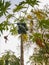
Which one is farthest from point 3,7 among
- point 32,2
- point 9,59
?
point 9,59

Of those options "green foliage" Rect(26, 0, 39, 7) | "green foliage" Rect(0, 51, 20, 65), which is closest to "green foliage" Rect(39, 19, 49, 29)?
"green foliage" Rect(26, 0, 39, 7)


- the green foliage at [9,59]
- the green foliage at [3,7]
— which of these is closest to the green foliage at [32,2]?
the green foliage at [3,7]

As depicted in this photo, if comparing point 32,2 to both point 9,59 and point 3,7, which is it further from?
point 9,59

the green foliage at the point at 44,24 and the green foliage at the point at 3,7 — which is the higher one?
the green foliage at the point at 3,7

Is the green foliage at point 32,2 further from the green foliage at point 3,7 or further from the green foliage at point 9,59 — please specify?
the green foliage at point 9,59

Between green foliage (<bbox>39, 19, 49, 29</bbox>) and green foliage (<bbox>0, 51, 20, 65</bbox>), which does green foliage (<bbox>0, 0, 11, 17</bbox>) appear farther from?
green foliage (<bbox>0, 51, 20, 65</bbox>)

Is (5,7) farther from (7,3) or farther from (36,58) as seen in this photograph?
(36,58)

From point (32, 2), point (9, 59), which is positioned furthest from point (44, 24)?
point (9, 59)

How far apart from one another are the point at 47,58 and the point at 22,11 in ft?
76.1

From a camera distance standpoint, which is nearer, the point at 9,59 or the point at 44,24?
the point at 44,24

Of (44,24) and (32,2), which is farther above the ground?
(32,2)

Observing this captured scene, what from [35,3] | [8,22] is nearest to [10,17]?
[8,22]

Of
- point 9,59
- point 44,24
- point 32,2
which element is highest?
point 32,2

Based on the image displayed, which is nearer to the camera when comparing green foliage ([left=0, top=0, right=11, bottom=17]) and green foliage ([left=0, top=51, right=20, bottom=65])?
green foliage ([left=0, top=0, right=11, bottom=17])
